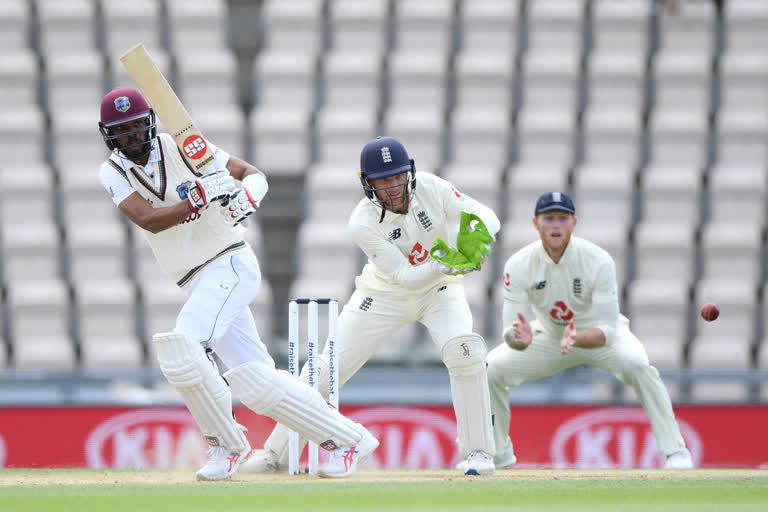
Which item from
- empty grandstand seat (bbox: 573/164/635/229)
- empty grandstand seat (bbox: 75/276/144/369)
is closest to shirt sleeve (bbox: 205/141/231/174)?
empty grandstand seat (bbox: 75/276/144/369)

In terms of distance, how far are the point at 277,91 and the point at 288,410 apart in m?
6.09

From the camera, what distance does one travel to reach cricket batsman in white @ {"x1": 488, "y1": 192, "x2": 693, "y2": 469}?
527 centimetres

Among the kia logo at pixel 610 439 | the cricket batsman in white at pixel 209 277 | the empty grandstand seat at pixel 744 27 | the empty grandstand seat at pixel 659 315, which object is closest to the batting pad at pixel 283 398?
the cricket batsman in white at pixel 209 277

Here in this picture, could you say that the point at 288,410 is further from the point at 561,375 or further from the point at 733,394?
the point at 733,394

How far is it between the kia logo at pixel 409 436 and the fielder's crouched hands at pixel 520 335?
6.76 ft

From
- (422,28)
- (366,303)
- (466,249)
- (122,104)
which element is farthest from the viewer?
(422,28)

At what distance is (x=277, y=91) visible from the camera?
32.6ft

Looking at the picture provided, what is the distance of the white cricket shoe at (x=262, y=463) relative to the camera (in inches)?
189

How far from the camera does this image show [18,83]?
9930 mm

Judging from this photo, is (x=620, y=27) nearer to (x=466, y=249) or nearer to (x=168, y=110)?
(x=466, y=249)

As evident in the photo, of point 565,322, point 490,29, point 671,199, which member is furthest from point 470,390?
point 490,29

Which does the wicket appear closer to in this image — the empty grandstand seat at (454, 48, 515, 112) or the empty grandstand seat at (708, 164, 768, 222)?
the empty grandstand seat at (708, 164, 768, 222)

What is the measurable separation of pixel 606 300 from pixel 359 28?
18.9 feet

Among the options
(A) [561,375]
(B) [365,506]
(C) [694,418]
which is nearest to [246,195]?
(B) [365,506]
